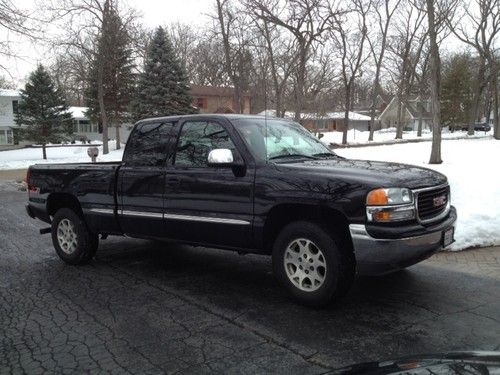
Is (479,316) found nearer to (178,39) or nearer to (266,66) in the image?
(266,66)

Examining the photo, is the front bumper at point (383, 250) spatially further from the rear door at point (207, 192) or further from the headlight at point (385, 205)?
the rear door at point (207, 192)

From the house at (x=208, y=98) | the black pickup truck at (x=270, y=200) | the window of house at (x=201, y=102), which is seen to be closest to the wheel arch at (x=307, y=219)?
the black pickup truck at (x=270, y=200)

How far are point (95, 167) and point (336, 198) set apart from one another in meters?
3.47

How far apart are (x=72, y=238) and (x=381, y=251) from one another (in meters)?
4.32

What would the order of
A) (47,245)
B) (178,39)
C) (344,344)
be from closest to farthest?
(344,344)
(47,245)
(178,39)

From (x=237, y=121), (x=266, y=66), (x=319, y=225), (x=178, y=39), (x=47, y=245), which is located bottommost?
(x=47, y=245)

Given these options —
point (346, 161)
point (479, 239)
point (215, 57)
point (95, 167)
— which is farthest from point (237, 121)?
point (215, 57)

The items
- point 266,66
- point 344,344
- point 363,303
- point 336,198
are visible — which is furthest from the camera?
point 266,66

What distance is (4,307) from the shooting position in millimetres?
5078

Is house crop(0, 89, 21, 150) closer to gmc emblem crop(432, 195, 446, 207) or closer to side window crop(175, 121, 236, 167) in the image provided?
side window crop(175, 121, 236, 167)

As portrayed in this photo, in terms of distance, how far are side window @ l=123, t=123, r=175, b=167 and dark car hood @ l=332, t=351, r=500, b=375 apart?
4.01 meters

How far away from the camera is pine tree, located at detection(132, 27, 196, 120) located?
117ft

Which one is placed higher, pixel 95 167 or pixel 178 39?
pixel 178 39

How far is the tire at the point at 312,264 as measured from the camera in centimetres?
452
